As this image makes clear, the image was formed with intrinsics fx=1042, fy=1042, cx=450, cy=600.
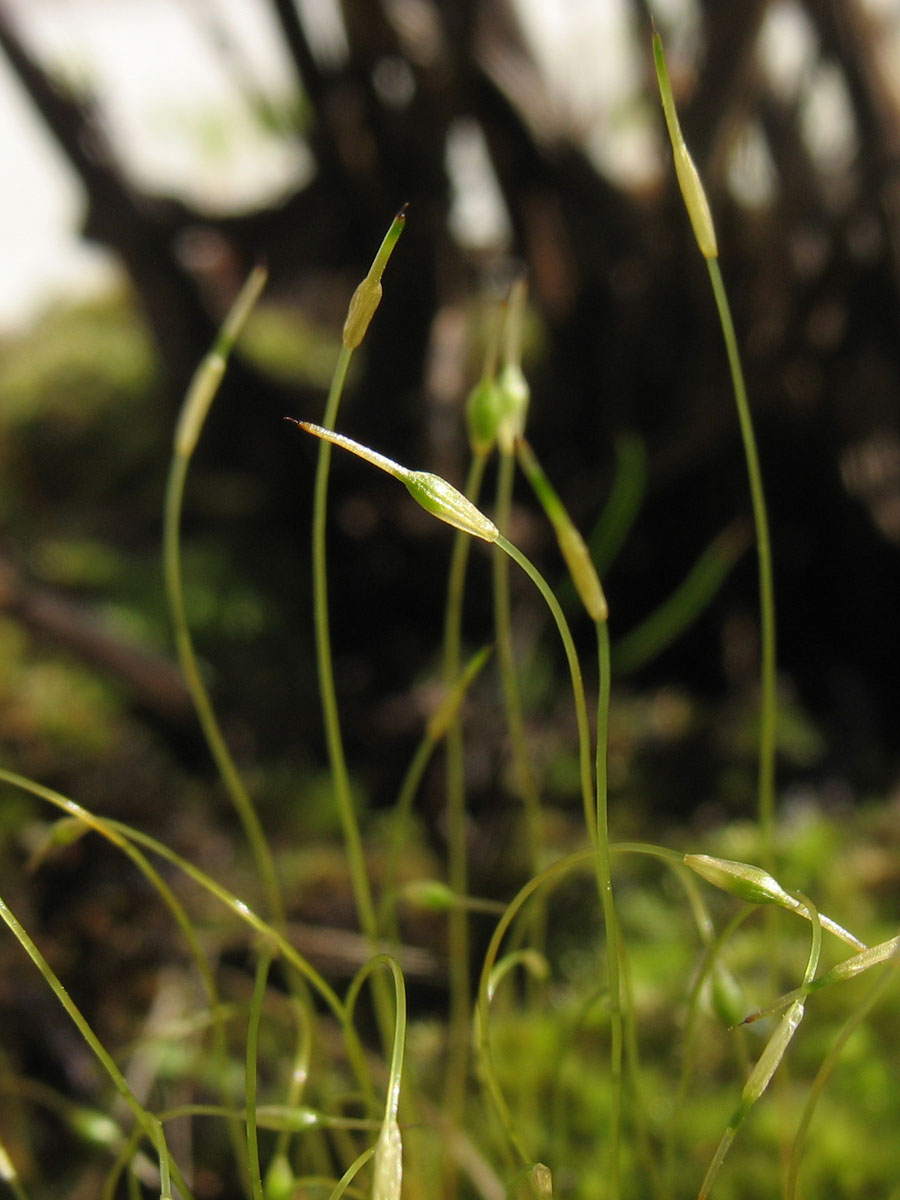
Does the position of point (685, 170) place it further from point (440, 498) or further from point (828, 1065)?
point (828, 1065)

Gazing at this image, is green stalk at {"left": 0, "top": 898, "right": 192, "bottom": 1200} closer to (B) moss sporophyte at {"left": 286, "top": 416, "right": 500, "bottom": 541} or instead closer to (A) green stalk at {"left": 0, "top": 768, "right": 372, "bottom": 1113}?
(A) green stalk at {"left": 0, "top": 768, "right": 372, "bottom": 1113}

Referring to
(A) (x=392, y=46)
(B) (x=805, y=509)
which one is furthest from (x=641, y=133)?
Result: (B) (x=805, y=509)

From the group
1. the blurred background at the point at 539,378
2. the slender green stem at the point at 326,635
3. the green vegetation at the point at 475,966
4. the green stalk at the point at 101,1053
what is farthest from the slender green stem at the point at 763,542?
the blurred background at the point at 539,378

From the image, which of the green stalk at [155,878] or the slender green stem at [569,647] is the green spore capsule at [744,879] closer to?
the slender green stem at [569,647]

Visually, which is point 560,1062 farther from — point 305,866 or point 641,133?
point 641,133

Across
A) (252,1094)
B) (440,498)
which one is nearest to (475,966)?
(252,1094)
